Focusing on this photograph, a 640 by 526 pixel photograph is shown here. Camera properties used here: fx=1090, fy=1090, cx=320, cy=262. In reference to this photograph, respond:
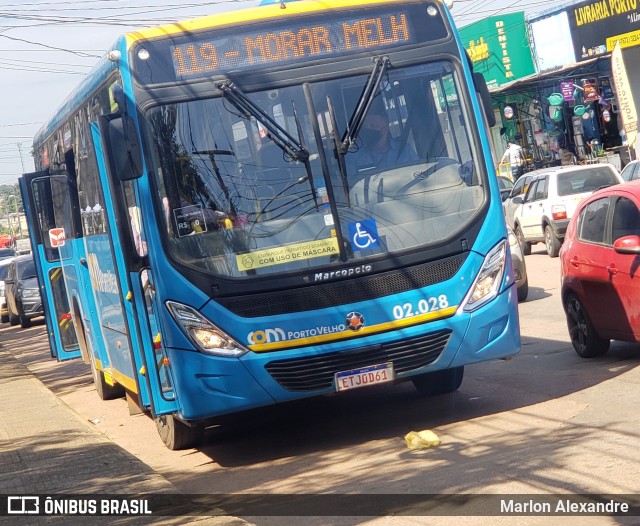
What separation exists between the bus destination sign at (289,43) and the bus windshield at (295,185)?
0.85 ft

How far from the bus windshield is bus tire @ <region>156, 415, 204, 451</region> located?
1.85m

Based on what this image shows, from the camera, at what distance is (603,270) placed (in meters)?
10.2

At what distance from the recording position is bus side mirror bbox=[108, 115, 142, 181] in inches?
315

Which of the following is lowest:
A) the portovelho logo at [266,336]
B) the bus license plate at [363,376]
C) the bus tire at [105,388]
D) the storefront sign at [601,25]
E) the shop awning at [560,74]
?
the bus tire at [105,388]

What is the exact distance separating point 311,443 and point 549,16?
96.5 ft

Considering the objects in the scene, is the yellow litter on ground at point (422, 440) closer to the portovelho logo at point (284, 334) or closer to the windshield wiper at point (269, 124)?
the portovelho logo at point (284, 334)

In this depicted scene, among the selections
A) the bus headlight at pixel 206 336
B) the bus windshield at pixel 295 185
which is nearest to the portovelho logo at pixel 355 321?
the bus windshield at pixel 295 185

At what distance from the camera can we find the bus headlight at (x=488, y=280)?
8422mm

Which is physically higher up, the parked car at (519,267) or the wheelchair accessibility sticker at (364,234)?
the wheelchair accessibility sticker at (364,234)

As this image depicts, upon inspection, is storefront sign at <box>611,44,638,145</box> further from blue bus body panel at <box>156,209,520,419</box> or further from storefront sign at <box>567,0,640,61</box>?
blue bus body panel at <box>156,209,520,419</box>

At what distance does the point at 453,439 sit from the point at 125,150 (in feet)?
10.7

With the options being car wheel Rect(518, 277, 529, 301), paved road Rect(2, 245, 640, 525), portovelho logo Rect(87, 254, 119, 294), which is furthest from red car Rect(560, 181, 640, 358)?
car wheel Rect(518, 277, 529, 301)

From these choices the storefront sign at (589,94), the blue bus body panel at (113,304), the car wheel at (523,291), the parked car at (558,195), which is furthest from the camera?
the storefront sign at (589,94)

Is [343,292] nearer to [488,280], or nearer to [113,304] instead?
[488,280]
